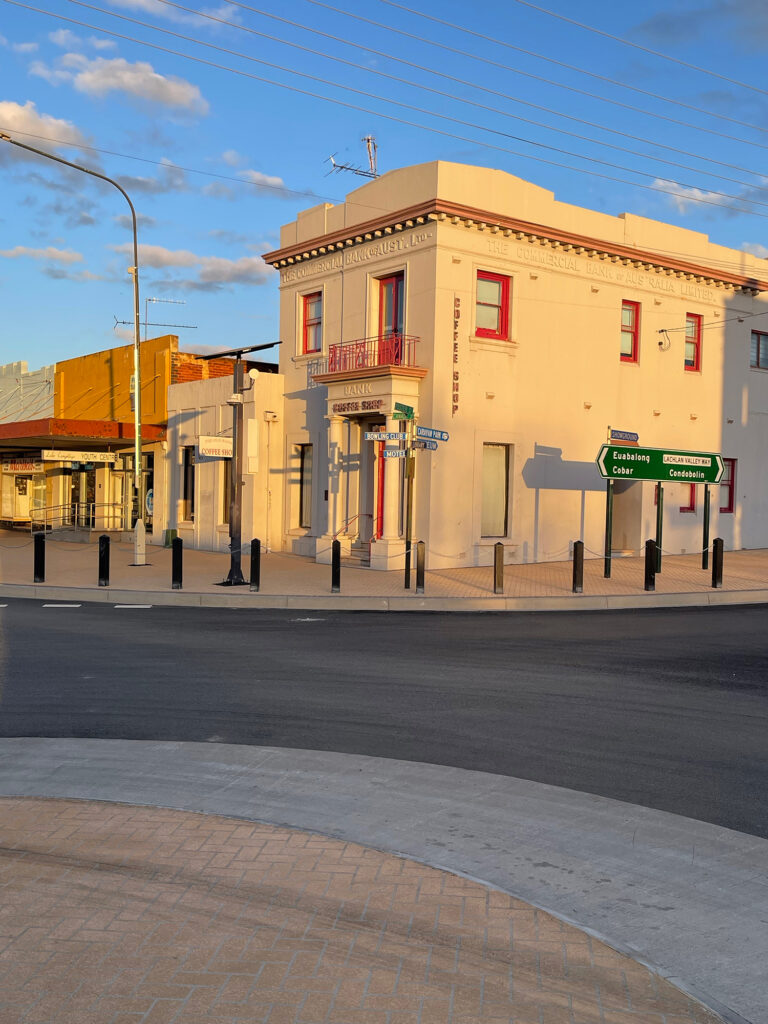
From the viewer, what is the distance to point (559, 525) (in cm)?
2431

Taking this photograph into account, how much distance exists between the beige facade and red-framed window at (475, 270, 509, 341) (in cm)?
5

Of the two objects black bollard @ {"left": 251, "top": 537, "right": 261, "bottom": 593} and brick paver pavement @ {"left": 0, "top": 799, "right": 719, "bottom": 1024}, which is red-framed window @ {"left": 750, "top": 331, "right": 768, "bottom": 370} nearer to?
black bollard @ {"left": 251, "top": 537, "right": 261, "bottom": 593}

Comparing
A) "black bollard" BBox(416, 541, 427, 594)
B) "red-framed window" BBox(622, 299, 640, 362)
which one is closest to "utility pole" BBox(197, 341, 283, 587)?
"black bollard" BBox(416, 541, 427, 594)

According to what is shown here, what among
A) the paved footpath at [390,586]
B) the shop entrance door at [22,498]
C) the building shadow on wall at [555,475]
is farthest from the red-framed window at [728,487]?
the shop entrance door at [22,498]

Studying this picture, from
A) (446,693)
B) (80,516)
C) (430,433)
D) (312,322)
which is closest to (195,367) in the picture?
(312,322)

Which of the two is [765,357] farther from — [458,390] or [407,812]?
[407,812]

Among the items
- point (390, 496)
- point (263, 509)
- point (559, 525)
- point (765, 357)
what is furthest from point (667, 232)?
point (263, 509)

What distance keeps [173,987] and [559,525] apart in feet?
70.1

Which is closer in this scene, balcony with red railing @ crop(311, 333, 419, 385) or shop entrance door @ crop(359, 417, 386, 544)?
balcony with red railing @ crop(311, 333, 419, 385)

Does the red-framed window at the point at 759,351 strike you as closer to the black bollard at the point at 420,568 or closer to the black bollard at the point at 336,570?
the black bollard at the point at 420,568

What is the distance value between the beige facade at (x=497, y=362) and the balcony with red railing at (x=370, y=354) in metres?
0.06

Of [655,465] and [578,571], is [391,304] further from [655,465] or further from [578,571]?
[578,571]

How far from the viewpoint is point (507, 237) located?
22594 millimetres

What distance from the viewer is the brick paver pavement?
3484 millimetres
